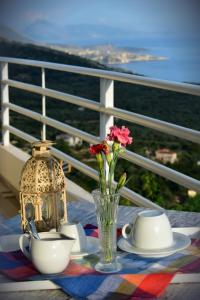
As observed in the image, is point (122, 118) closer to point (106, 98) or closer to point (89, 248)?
point (106, 98)

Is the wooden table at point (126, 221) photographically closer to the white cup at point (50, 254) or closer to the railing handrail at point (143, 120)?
the white cup at point (50, 254)

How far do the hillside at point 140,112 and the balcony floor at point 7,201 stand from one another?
1.31 feet

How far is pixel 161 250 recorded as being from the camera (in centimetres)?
101

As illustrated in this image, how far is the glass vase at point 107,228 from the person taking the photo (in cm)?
93

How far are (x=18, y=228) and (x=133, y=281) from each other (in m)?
0.40

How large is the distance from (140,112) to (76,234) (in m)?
2.71

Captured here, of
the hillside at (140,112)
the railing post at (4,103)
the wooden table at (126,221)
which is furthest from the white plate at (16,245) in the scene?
the railing post at (4,103)

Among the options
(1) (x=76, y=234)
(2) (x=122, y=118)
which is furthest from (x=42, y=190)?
(2) (x=122, y=118)

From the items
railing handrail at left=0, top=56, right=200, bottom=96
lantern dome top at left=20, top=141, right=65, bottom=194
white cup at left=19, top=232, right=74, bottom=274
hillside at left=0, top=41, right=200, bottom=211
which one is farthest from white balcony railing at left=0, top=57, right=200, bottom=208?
white cup at left=19, top=232, right=74, bottom=274

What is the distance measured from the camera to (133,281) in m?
0.89

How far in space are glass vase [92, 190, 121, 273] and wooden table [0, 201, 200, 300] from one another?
0.32 feet

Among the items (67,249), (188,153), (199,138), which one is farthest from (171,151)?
(67,249)

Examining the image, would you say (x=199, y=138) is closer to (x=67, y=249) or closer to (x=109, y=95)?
(x=109, y=95)

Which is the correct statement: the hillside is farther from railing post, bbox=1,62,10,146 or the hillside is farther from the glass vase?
→ the glass vase
